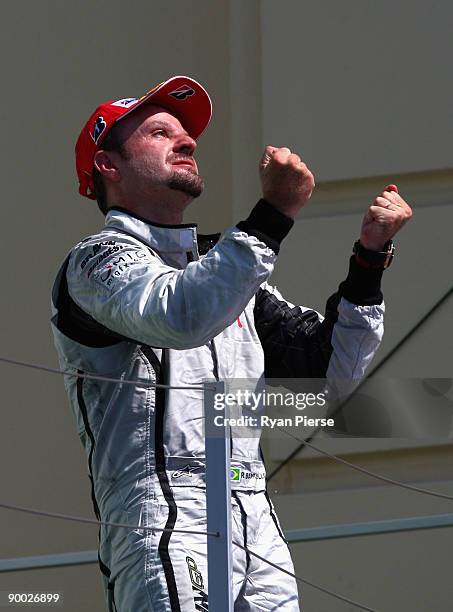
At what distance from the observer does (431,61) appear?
3154 mm

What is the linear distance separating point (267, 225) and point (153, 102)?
458 mm

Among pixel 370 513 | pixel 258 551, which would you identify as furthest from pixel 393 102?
pixel 258 551

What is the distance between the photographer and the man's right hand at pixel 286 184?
6.61 feet

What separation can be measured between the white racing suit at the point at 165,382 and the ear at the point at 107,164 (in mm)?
87

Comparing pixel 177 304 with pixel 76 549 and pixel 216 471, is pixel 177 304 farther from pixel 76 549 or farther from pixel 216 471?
pixel 76 549

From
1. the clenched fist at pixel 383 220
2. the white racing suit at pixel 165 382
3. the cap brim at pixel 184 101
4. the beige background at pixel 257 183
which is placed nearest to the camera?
the white racing suit at pixel 165 382

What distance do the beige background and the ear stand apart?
35.4 inches

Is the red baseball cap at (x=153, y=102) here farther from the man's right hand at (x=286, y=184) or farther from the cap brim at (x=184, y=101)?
the man's right hand at (x=286, y=184)

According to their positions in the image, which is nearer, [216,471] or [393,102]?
[216,471]

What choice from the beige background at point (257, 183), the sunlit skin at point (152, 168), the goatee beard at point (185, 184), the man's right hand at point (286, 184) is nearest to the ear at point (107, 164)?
the sunlit skin at point (152, 168)

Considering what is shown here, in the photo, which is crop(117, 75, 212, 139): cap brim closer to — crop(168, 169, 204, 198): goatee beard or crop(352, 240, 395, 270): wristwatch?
crop(168, 169, 204, 198): goatee beard

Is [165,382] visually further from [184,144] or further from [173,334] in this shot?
[184,144]

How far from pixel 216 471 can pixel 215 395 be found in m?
0.09

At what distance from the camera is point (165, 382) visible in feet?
6.78
